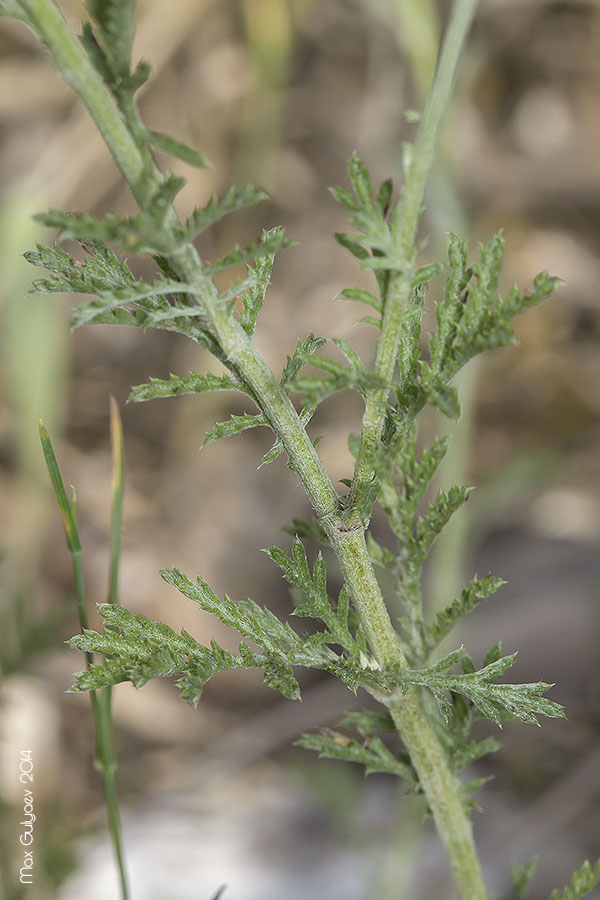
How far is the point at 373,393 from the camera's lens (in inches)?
26.4

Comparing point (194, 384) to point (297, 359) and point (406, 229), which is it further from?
point (406, 229)

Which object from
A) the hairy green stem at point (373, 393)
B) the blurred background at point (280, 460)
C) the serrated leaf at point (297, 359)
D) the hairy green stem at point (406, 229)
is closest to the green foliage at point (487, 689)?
the hairy green stem at point (373, 393)

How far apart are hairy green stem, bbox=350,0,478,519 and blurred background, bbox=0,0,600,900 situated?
3.25 ft

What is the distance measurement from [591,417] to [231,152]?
241cm

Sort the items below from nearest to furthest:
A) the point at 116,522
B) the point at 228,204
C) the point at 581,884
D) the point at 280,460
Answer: the point at 228,204 → the point at 581,884 → the point at 116,522 → the point at 280,460

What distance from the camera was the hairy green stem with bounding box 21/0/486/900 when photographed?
1.80ft

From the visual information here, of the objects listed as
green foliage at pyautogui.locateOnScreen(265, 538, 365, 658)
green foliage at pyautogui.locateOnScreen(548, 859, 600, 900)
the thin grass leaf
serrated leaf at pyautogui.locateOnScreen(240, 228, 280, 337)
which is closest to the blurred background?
the thin grass leaf

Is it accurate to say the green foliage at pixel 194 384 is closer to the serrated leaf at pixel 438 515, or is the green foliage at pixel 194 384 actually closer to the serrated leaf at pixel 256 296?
the serrated leaf at pixel 256 296

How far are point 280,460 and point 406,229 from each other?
11.0ft

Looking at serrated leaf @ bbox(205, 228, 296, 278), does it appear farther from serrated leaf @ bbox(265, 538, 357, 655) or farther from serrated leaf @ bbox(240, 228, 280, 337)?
serrated leaf @ bbox(265, 538, 357, 655)

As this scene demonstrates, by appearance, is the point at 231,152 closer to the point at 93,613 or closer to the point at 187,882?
the point at 93,613

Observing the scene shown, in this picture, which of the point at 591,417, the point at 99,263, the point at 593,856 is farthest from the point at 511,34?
Answer: the point at 99,263

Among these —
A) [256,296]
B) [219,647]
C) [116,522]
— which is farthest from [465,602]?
[116,522]

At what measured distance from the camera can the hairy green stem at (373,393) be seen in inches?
21.5
